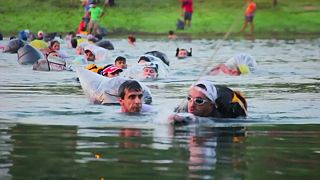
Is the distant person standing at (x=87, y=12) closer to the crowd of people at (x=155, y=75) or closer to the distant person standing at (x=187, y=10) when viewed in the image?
the crowd of people at (x=155, y=75)

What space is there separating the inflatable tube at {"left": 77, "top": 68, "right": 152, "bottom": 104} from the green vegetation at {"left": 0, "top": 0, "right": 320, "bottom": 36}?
3487cm

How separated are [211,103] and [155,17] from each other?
4241 cm

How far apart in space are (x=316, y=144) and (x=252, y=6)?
41.8m

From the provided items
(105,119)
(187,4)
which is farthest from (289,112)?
(187,4)

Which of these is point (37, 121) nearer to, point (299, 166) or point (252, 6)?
point (299, 166)

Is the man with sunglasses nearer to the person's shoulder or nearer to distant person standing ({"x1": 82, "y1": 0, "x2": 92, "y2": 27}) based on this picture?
the person's shoulder

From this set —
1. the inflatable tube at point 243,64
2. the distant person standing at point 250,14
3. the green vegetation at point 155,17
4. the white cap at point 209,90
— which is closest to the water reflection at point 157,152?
the white cap at point 209,90

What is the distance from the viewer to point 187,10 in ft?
179

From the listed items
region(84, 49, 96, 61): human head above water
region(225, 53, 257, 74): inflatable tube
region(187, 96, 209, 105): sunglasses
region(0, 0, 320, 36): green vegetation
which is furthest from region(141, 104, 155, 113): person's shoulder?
region(0, 0, 320, 36): green vegetation

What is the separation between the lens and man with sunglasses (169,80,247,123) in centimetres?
1522

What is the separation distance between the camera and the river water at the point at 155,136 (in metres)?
10.2

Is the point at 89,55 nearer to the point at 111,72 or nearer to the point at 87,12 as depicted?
the point at 111,72

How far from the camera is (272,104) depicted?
1903 centimetres

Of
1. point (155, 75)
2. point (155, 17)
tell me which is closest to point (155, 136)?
point (155, 75)
